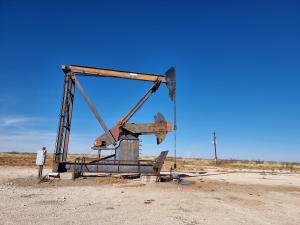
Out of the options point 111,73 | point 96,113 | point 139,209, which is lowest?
point 139,209

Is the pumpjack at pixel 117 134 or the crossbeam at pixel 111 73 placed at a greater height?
the crossbeam at pixel 111 73

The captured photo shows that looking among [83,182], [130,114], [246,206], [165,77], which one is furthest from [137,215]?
[165,77]

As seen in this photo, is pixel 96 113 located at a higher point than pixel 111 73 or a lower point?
lower

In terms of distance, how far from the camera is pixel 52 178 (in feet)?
32.3

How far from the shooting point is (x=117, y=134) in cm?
1122

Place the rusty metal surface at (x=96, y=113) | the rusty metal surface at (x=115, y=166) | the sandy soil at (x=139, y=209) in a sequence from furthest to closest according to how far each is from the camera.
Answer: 1. the rusty metal surface at (x=96, y=113)
2. the rusty metal surface at (x=115, y=166)
3. the sandy soil at (x=139, y=209)

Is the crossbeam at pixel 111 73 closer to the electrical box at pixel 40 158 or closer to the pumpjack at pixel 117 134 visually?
the pumpjack at pixel 117 134

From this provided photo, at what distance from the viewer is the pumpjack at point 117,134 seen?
34.7ft

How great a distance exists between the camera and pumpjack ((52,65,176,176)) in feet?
34.7

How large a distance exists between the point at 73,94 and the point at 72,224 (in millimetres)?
8515

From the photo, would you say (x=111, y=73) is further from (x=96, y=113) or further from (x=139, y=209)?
(x=139, y=209)

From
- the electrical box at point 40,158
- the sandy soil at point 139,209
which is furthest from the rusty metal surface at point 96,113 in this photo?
the sandy soil at point 139,209

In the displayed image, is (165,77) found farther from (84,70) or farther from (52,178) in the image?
(52,178)

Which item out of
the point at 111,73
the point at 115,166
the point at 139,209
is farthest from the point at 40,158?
the point at 139,209
